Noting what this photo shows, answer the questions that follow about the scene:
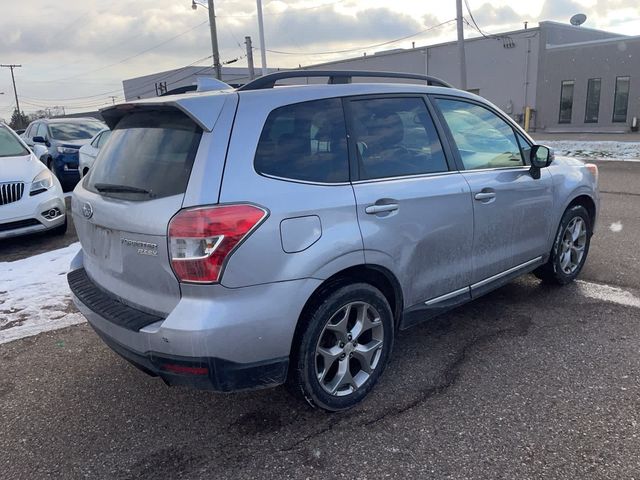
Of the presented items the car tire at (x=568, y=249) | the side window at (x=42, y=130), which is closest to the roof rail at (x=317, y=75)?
the car tire at (x=568, y=249)

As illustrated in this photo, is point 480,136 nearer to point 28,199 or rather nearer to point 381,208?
point 381,208

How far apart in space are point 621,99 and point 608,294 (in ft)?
80.7

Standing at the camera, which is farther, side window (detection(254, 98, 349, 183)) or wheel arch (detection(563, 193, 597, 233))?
wheel arch (detection(563, 193, 597, 233))

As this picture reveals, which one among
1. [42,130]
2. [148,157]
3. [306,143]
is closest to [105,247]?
[148,157]

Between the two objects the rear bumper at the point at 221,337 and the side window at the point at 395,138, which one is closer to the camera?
the rear bumper at the point at 221,337

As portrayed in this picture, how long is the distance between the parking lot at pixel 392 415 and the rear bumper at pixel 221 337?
0.43m

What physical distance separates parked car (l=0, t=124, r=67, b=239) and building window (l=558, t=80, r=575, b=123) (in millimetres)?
26406

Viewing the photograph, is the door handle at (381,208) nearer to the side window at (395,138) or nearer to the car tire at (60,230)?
the side window at (395,138)

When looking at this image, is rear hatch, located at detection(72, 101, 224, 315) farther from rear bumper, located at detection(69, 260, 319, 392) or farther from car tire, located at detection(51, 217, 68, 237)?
car tire, located at detection(51, 217, 68, 237)

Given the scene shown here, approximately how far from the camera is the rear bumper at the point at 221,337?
245 cm

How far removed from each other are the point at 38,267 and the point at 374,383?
14.8 ft

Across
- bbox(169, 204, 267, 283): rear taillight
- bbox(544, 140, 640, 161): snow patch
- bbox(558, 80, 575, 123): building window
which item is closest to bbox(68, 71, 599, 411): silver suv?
bbox(169, 204, 267, 283): rear taillight

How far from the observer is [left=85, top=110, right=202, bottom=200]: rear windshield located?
8.60 feet

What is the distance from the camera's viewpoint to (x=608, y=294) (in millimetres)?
4621
